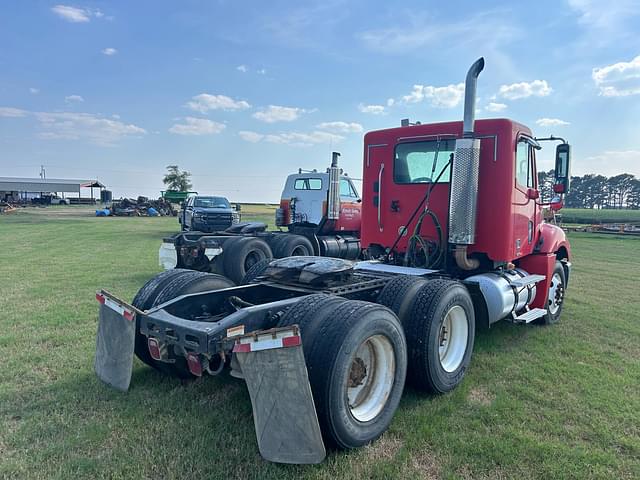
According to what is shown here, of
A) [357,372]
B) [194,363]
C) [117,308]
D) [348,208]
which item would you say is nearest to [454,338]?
[357,372]

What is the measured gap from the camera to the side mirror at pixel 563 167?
19.7 ft

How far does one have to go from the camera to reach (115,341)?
370cm

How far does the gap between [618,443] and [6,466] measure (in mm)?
4022

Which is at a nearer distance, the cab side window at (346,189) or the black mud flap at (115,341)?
the black mud flap at (115,341)

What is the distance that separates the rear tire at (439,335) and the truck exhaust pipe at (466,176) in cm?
95

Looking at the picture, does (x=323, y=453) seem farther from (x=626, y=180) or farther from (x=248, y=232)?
(x=626, y=180)

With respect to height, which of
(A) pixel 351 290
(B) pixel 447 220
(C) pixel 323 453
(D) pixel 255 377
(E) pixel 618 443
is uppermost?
(B) pixel 447 220

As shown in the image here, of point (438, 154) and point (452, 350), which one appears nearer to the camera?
point (452, 350)

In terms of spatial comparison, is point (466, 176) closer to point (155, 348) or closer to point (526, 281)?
point (526, 281)

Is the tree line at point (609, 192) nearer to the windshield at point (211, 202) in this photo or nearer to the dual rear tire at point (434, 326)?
the windshield at point (211, 202)

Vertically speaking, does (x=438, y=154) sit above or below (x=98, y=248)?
above

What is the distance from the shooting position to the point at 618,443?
329cm

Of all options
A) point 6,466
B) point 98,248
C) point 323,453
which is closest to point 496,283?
point 323,453

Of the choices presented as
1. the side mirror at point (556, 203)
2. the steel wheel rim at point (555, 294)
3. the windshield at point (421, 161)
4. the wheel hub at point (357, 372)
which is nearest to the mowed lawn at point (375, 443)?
the wheel hub at point (357, 372)
